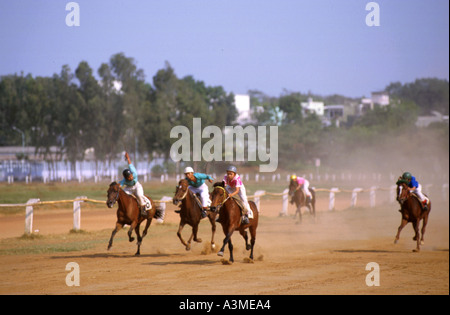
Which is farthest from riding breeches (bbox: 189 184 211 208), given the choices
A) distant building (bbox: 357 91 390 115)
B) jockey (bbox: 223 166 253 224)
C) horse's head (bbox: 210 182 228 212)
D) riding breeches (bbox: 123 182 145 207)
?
distant building (bbox: 357 91 390 115)

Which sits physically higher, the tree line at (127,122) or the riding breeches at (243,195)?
the tree line at (127,122)

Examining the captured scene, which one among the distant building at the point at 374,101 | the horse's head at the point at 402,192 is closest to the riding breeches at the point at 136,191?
the horse's head at the point at 402,192

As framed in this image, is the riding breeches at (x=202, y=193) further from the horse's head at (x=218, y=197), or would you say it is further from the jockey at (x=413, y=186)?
the jockey at (x=413, y=186)

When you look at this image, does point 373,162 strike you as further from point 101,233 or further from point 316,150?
point 101,233

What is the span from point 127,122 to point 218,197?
1787 inches

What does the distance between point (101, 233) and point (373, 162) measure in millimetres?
57932

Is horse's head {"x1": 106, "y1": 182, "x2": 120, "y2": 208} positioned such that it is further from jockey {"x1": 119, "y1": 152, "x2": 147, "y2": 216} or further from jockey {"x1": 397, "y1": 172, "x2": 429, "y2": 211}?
jockey {"x1": 397, "y1": 172, "x2": 429, "y2": 211}

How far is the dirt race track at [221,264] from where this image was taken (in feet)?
43.9

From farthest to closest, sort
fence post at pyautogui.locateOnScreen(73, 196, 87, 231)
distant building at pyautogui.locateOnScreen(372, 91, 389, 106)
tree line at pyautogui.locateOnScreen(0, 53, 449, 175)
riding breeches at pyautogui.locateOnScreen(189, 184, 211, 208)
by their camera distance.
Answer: distant building at pyautogui.locateOnScreen(372, 91, 389, 106)
tree line at pyautogui.locateOnScreen(0, 53, 449, 175)
fence post at pyautogui.locateOnScreen(73, 196, 87, 231)
riding breeches at pyautogui.locateOnScreen(189, 184, 211, 208)

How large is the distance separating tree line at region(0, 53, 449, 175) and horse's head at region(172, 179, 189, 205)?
61.4ft

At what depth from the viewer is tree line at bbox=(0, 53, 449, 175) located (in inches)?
1842

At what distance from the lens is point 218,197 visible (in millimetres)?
16328

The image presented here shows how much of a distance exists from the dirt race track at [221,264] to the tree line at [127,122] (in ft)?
49.4
